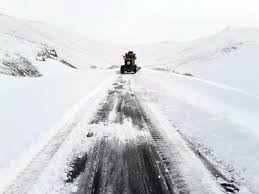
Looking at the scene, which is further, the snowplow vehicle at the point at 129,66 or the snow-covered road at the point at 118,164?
the snowplow vehicle at the point at 129,66

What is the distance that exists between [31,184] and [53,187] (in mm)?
332

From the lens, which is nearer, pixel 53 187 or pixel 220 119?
pixel 53 187

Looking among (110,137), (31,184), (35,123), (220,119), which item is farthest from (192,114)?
(31,184)

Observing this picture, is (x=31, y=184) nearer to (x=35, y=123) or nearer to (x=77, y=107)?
(x=35, y=123)

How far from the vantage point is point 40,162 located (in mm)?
4574

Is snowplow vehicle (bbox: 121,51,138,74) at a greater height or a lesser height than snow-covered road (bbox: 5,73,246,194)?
greater

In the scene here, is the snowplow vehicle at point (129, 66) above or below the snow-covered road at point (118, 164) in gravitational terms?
above

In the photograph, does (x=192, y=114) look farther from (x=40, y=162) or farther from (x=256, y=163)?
(x=40, y=162)

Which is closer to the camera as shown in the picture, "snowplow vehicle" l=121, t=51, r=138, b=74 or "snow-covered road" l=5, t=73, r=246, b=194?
"snow-covered road" l=5, t=73, r=246, b=194

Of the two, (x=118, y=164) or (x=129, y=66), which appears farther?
(x=129, y=66)

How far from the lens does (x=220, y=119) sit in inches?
A: 302

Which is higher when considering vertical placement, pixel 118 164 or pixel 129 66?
pixel 129 66

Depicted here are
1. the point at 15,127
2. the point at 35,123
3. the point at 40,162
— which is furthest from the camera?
the point at 35,123

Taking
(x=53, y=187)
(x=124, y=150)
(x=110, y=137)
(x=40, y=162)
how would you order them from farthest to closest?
(x=110, y=137), (x=124, y=150), (x=40, y=162), (x=53, y=187)
